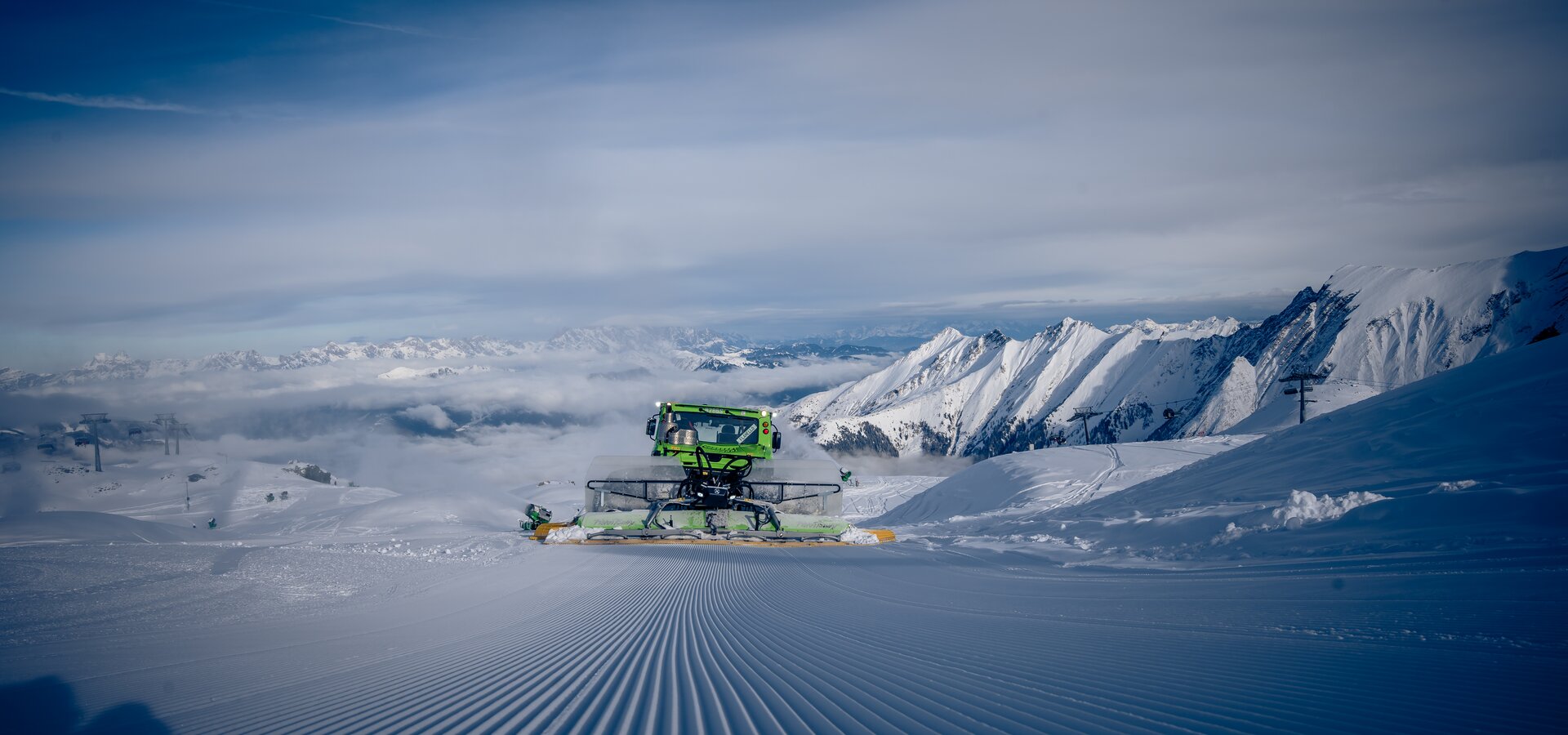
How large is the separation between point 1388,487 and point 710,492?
443 inches

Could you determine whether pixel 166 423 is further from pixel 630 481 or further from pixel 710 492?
pixel 710 492

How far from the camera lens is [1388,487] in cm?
1006

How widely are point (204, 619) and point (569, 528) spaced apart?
7913 mm

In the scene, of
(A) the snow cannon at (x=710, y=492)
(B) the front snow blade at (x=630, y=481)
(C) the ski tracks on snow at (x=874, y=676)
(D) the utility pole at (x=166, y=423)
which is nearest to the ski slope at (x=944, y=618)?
(C) the ski tracks on snow at (x=874, y=676)

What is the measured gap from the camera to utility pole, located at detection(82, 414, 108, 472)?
69250mm

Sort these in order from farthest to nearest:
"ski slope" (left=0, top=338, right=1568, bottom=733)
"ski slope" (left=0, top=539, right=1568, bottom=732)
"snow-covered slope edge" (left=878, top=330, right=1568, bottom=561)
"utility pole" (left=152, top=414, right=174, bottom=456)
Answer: "utility pole" (left=152, top=414, right=174, bottom=456) < "snow-covered slope edge" (left=878, top=330, right=1568, bottom=561) < "ski slope" (left=0, top=338, right=1568, bottom=733) < "ski slope" (left=0, top=539, right=1568, bottom=732)

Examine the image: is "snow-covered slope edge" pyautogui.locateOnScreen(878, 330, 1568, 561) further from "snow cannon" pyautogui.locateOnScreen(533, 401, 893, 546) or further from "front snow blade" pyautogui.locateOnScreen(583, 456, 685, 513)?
"front snow blade" pyautogui.locateOnScreen(583, 456, 685, 513)

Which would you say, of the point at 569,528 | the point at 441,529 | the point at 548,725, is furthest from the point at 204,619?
the point at 441,529

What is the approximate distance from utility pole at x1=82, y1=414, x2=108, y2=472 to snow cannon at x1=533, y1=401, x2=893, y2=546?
78.0 metres

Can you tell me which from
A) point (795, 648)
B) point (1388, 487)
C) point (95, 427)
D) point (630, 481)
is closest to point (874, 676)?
point (795, 648)

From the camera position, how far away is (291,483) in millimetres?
62750

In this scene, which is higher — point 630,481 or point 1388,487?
point 1388,487

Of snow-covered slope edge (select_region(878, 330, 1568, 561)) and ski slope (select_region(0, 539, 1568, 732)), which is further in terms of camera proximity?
snow-covered slope edge (select_region(878, 330, 1568, 561))

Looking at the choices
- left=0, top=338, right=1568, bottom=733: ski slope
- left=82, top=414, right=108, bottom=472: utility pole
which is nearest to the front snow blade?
left=0, top=338, right=1568, bottom=733: ski slope
